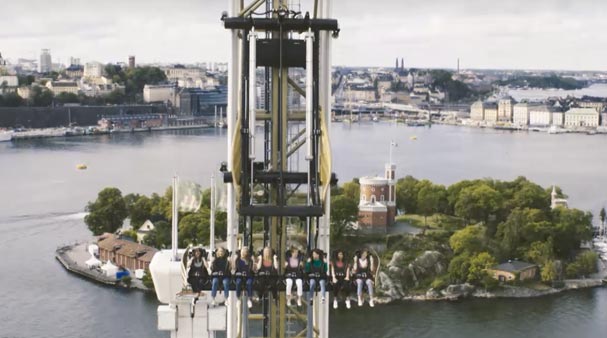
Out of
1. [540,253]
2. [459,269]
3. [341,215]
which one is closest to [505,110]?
[540,253]

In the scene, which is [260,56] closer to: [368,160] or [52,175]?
[52,175]

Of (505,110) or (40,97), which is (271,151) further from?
(505,110)

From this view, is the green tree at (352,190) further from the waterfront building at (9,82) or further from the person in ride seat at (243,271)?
the waterfront building at (9,82)

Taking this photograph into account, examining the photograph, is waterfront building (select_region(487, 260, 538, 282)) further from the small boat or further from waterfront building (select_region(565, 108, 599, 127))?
waterfront building (select_region(565, 108, 599, 127))

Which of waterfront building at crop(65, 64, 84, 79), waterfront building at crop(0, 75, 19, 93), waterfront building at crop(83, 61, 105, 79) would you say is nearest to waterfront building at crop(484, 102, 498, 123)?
waterfront building at crop(83, 61, 105, 79)

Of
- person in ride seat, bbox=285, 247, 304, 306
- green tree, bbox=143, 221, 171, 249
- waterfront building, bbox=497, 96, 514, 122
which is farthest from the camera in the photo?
waterfront building, bbox=497, 96, 514, 122

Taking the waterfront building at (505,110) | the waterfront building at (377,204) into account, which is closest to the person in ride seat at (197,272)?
the waterfront building at (377,204)
